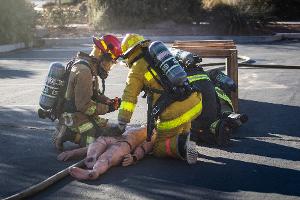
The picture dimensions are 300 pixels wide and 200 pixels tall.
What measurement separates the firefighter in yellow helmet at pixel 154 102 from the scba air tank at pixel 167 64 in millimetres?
153

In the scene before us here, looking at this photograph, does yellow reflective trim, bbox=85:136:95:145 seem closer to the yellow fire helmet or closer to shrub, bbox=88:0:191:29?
the yellow fire helmet

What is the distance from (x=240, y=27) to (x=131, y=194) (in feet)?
58.5

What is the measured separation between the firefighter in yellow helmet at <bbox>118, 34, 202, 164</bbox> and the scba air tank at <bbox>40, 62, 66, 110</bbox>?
2.90 feet

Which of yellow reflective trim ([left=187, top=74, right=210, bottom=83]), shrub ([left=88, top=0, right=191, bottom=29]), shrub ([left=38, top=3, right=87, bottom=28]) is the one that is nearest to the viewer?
yellow reflective trim ([left=187, top=74, right=210, bottom=83])

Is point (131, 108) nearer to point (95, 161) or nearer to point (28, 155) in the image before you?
point (95, 161)

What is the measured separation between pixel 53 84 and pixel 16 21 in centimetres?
1498

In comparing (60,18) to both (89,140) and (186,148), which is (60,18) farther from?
(186,148)

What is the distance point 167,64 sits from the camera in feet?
19.2

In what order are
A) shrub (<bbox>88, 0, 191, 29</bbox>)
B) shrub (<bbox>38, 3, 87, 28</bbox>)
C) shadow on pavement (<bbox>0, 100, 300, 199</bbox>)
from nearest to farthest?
shadow on pavement (<bbox>0, 100, 300, 199</bbox>)
shrub (<bbox>88, 0, 191, 29</bbox>)
shrub (<bbox>38, 3, 87, 28</bbox>)

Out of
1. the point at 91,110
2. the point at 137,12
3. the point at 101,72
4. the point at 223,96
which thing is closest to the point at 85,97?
the point at 91,110

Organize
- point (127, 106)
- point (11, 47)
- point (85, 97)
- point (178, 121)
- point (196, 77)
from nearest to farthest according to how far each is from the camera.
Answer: point (127, 106) < point (178, 121) < point (85, 97) < point (196, 77) < point (11, 47)

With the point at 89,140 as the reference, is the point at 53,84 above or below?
above

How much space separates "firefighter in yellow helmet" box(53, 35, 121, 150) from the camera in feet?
20.8

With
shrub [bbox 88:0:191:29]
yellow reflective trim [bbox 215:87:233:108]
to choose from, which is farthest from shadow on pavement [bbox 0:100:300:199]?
shrub [bbox 88:0:191:29]
